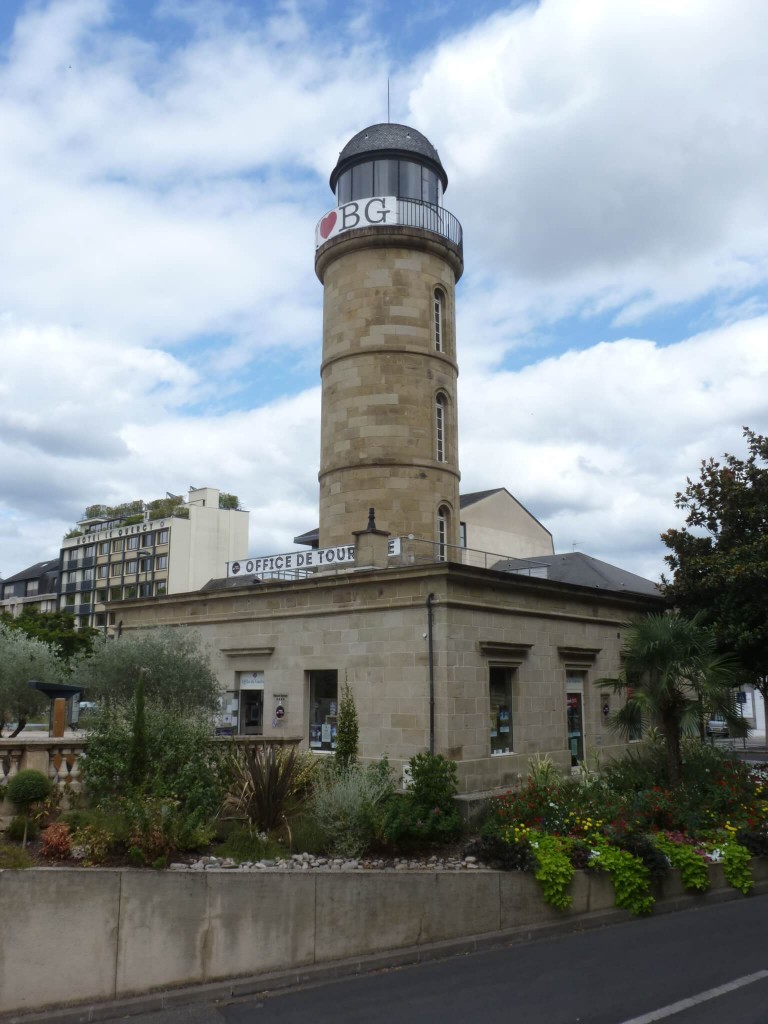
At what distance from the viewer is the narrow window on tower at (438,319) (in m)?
26.6

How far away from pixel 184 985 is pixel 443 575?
10200 millimetres

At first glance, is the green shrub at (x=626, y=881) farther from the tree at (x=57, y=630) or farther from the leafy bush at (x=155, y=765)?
the tree at (x=57, y=630)

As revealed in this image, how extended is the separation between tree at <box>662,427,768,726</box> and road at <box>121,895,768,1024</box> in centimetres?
1091

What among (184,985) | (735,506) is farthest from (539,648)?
(184,985)

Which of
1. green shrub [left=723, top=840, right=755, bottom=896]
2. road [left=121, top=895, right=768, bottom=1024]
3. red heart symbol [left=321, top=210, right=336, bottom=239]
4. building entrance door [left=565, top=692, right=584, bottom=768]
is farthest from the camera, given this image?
red heart symbol [left=321, top=210, right=336, bottom=239]

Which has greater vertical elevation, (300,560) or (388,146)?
(388,146)

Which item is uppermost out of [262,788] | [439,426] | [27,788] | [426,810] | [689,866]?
[439,426]

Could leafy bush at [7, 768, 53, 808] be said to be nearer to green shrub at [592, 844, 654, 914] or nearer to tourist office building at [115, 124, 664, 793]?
green shrub at [592, 844, 654, 914]

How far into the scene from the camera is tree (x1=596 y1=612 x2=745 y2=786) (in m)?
16.0

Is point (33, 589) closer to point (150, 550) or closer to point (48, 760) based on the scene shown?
point (150, 550)

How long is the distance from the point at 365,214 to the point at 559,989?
22402 millimetres

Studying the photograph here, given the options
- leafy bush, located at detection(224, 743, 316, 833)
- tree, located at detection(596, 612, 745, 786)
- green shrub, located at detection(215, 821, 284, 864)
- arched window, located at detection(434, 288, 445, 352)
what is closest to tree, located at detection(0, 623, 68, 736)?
leafy bush, located at detection(224, 743, 316, 833)

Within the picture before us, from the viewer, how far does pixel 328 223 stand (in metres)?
27.4

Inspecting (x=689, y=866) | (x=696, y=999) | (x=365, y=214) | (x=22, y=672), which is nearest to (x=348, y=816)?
(x=689, y=866)
